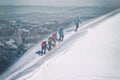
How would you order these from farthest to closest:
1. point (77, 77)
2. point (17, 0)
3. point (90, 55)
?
point (17, 0) → point (90, 55) → point (77, 77)

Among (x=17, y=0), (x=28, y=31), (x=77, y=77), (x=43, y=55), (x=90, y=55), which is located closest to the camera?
(x=77, y=77)

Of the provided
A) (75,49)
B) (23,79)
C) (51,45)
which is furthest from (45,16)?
(23,79)

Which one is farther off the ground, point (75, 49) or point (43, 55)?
point (75, 49)

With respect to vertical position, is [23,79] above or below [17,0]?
below

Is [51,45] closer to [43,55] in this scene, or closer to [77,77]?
[43,55]

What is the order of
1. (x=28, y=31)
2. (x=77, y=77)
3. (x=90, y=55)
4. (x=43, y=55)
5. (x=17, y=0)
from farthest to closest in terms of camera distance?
(x=17, y=0), (x=28, y=31), (x=43, y=55), (x=90, y=55), (x=77, y=77)

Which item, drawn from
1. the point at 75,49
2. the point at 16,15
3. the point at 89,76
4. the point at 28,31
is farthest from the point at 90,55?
the point at 16,15

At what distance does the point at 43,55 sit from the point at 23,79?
2223 mm

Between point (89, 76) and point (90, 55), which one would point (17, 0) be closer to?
point (90, 55)

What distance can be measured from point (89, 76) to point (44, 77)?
3.20 feet

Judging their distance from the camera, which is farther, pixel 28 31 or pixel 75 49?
pixel 28 31

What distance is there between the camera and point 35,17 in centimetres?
1040

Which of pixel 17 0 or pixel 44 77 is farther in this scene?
pixel 17 0

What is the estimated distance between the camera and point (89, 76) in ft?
15.5
